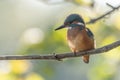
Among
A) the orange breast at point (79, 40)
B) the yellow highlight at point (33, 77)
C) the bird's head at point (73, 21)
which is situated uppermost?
the bird's head at point (73, 21)

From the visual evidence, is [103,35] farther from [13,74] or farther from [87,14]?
[13,74]

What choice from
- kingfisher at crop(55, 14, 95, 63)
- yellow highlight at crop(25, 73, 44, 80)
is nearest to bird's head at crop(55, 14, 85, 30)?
kingfisher at crop(55, 14, 95, 63)

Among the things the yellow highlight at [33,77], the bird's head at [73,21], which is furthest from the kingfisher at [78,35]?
the yellow highlight at [33,77]

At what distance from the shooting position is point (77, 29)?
1.75 metres

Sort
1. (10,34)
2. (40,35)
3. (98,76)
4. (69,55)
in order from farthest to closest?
(10,34), (40,35), (98,76), (69,55)

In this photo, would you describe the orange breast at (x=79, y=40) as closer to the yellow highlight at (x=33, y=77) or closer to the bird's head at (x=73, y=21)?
the bird's head at (x=73, y=21)

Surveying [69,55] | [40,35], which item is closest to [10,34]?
[40,35]

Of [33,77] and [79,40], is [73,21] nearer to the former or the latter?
[79,40]

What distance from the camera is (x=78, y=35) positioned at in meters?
1.74

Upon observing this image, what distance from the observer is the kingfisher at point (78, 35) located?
170 centimetres

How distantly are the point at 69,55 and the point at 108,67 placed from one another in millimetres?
457

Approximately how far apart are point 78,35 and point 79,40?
0.02m

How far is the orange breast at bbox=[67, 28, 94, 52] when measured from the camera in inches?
66.9

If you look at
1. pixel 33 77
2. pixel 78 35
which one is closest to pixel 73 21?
pixel 78 35
